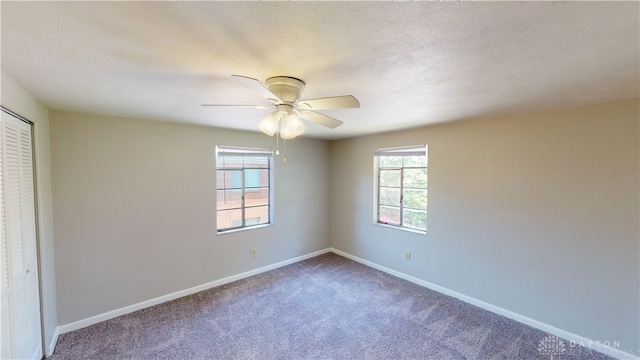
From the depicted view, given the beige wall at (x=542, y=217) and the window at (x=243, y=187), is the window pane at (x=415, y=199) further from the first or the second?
the window at (x=243, y=187)

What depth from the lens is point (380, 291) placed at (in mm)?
3484

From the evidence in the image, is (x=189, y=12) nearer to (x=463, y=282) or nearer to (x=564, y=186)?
(x=564, y=186)

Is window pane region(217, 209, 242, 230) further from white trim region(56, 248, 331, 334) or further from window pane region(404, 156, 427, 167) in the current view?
window pane region(404, 156, 427, 167)

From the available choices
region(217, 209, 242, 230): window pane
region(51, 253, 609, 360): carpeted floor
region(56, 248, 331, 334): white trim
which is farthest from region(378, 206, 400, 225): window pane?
region(217, 209, 242, 230): window pane

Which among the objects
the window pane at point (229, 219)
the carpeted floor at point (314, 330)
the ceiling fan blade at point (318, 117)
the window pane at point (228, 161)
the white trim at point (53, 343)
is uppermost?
the ceiling fan blade at point (318, 117)

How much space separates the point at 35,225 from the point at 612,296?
4.79 metres

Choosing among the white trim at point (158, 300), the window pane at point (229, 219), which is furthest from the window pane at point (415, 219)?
the window pane at point (229, 219)

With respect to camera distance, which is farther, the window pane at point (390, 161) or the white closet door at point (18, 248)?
the window pane at point (390, 161)

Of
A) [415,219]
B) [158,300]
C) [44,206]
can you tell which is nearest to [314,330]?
[158,300]

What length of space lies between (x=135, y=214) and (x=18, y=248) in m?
1.21

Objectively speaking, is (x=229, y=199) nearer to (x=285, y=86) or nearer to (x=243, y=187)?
(x=243, y=187)

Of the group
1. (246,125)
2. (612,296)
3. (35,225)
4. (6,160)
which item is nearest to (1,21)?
(6,160)

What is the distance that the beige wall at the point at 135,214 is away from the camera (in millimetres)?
2645

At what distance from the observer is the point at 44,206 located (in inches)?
90.7
